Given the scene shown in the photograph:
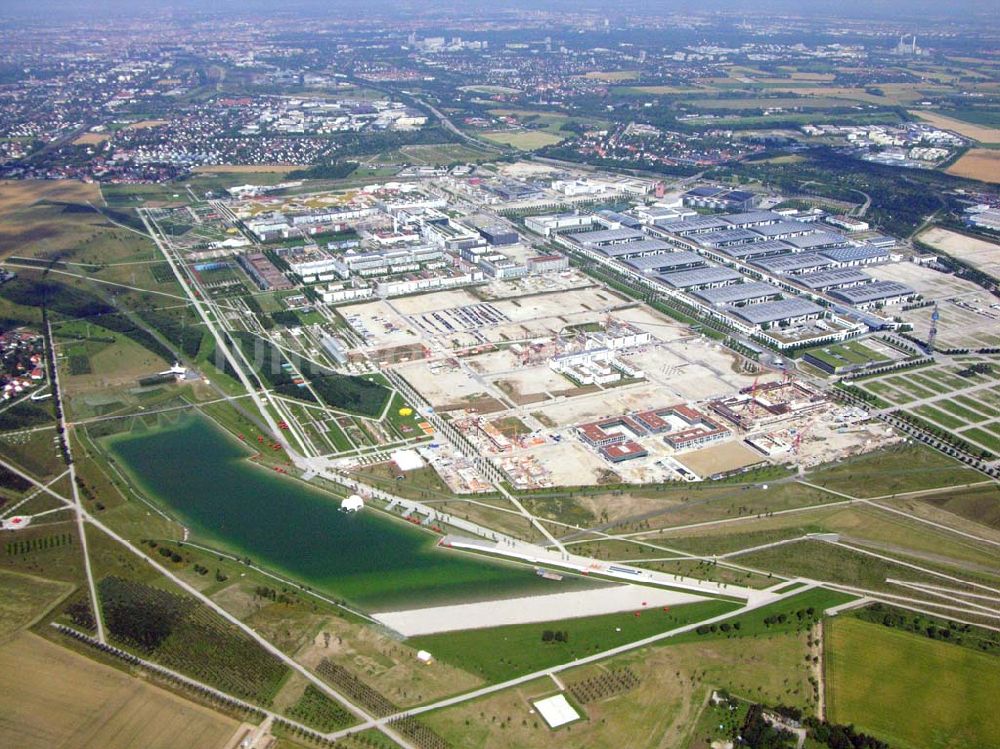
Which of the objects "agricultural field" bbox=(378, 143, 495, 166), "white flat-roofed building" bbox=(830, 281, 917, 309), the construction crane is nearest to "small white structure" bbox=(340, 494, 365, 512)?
the construction crane

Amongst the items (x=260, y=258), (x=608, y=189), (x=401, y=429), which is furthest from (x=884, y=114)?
(x=401, y=429)

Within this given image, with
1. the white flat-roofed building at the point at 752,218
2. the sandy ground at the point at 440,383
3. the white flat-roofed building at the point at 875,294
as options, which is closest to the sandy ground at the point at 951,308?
the white flat-roofed building at the point at 875,294

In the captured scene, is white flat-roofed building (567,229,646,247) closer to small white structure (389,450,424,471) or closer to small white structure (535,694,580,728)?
small white structure (389,450,424,471)

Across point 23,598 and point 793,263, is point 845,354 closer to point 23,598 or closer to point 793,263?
point 793,263

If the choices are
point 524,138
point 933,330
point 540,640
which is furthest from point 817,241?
point 524,138

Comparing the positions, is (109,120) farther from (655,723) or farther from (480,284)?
(655,723)
